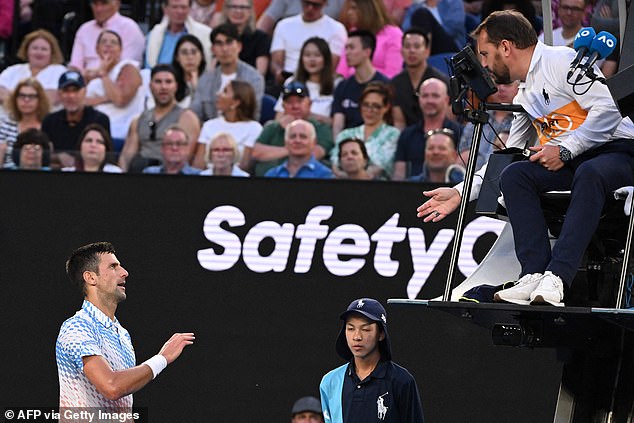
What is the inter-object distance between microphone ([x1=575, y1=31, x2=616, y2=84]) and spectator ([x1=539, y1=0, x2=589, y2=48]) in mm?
1174

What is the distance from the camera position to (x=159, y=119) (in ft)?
36.3

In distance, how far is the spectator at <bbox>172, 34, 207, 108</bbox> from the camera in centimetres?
1166

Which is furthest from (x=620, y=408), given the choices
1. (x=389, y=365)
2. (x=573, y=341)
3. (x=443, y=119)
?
(x=443, y=119)

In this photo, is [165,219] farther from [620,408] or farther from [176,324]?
[620,408]

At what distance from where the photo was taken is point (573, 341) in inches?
245

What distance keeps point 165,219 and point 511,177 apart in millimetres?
3877

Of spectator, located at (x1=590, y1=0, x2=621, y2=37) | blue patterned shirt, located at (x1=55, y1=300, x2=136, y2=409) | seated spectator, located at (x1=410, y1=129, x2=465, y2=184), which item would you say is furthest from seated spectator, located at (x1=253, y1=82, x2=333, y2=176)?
blue patterned shirt, located at (x1=55, y1=300, x2=136, y2=409)

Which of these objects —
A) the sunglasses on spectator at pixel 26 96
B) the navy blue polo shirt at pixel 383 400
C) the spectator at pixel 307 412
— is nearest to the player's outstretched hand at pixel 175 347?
the navy blue polo shirt at pixel 383 400

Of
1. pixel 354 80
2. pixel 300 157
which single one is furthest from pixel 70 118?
pixel 354 80

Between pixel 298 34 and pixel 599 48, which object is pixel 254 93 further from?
pixel 599 48

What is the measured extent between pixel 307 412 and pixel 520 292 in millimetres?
3189

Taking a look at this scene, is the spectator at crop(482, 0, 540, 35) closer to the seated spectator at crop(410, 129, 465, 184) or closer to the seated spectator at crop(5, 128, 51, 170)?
the seated spectator at crop(410, 129, 465, 184)

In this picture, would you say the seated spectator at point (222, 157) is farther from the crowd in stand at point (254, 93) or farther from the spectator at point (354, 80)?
the spectator at point (354, 80)

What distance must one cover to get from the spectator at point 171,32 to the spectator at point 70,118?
2.98 feet
